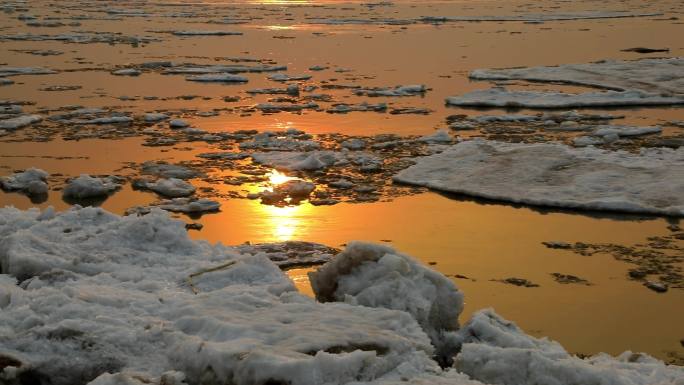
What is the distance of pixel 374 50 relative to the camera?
2044 cm

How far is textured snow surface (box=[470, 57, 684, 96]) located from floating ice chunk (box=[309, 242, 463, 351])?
34.6 ft

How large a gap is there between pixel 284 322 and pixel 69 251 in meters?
1.47

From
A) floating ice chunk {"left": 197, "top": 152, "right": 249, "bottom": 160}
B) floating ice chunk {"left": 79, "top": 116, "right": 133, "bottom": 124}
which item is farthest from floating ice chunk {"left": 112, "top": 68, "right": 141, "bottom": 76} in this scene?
floating ice chunk {"left": 197, "top": 152, "right": 249, "bottom": 160}

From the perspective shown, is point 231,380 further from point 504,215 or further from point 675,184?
point 675,184

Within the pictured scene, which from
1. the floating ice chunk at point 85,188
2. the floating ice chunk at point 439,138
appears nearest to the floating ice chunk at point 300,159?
the floating ice chunk at point 439,138

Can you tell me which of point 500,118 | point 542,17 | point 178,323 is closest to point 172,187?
point 178,323

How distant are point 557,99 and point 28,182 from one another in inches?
318

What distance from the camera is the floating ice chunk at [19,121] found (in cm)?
1068

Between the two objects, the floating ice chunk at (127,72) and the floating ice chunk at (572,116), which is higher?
the floating ice chunk at (572,116)

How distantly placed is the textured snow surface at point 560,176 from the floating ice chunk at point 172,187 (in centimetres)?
187

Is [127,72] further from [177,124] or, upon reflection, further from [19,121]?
[177,124]

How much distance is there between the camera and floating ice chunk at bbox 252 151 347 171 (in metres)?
8.63

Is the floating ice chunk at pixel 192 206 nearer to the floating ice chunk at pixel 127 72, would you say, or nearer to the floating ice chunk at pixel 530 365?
the floating ice chunk at pixel 530 365

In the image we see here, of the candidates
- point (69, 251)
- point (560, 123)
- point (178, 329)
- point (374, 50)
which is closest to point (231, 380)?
point (178, 329)
